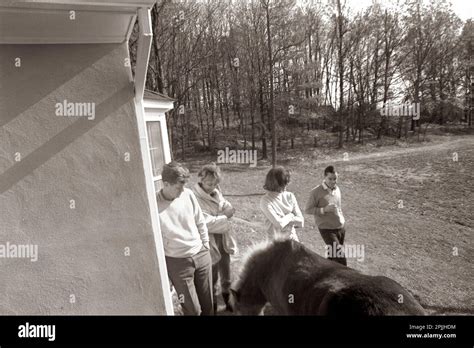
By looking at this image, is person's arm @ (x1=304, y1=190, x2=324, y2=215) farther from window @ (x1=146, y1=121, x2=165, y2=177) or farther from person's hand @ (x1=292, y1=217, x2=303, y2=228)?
window @ (x1=146, y1=121, x2=165, y2=177)

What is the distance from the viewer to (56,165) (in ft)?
6.43

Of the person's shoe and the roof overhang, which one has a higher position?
the roof overhang

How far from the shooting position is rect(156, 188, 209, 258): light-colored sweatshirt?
6.88 ft

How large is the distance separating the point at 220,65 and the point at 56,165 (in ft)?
15.5

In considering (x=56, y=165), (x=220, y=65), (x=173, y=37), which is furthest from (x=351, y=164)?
(x=56, y=165)

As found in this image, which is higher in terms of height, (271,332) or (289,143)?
(289,143)

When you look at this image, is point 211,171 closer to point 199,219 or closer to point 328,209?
point 199,219

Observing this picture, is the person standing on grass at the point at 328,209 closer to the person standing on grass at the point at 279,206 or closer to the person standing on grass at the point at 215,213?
the person standing on grass at the point at 279,206

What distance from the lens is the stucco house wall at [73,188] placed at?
1898 mm

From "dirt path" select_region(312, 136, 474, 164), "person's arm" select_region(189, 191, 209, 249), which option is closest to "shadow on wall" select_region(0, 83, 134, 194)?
"person's arm" select_region(189, 191, 209, 249)

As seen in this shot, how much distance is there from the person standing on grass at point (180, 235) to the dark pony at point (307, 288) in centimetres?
52

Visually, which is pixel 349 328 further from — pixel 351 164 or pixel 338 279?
pixel 351 164

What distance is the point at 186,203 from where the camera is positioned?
2.17 metres

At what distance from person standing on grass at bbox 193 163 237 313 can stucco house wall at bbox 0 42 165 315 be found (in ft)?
1.80
